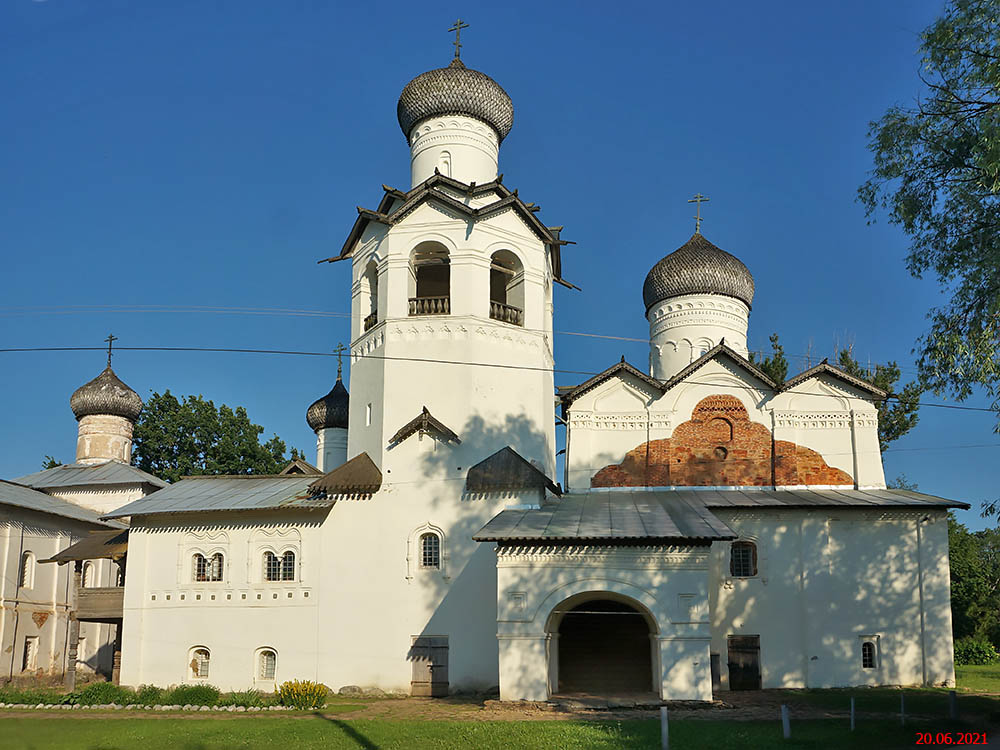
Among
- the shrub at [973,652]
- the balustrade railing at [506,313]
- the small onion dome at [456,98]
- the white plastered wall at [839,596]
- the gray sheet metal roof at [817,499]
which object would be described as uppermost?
the small onion dome at [456,98]

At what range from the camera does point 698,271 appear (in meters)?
26.0

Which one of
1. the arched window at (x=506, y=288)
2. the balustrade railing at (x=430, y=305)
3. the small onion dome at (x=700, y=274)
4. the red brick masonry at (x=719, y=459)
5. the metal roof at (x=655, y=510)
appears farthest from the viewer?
the small onion dome at (x=700, y=274)

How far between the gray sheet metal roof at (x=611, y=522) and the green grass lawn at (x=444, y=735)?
3.31m

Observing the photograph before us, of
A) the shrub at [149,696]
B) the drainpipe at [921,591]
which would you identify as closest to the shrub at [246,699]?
the shrub at [149,696]

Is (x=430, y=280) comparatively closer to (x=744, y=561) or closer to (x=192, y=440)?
(x=744, y=561)

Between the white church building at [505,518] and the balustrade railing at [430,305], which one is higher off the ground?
the balustrade railing at [430,305]

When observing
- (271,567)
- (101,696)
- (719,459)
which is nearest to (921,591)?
(719,459)

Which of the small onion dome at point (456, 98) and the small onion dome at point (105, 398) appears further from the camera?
the small onion dome at point (105, 398)

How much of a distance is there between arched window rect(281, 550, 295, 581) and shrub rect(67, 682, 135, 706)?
3.60 metres

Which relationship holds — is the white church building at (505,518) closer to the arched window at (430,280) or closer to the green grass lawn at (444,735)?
the arched window at (430,280)

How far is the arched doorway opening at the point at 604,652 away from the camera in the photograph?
19.1 metres

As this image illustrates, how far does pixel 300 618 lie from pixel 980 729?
12411 millimetres

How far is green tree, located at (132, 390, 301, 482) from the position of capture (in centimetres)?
3653

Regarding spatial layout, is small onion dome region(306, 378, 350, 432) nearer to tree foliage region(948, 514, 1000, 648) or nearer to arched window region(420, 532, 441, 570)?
arched window region(420, 532, 441, 570)
